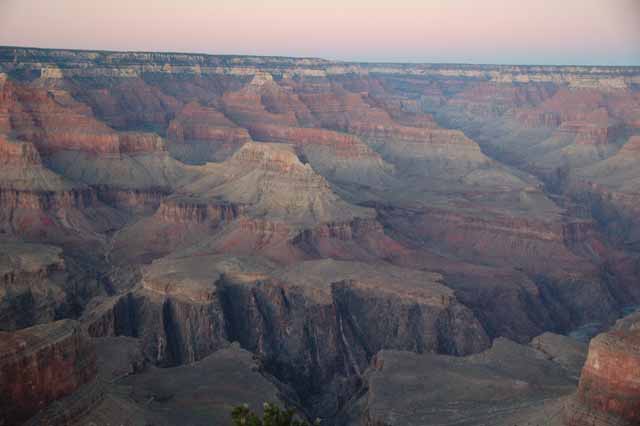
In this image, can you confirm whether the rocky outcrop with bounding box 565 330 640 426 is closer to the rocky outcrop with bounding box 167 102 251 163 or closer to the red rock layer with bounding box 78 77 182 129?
the rocky outcrop with bounding box 167 102 251 163

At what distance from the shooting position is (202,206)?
345 ft

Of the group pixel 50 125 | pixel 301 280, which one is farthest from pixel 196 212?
pixel 50 125

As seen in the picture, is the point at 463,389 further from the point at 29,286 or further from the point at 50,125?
the point at 50,125

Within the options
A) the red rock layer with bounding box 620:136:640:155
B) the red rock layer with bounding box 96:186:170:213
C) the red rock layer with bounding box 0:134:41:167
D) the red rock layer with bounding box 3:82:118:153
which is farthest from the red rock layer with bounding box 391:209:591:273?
the red rock layer with bounding box 620:136:640:155

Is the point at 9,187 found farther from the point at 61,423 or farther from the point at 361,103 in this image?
the point at 361,103

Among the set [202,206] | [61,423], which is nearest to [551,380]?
[61,423]

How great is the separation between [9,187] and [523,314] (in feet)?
218

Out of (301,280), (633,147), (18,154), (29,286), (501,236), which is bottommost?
(501,236)

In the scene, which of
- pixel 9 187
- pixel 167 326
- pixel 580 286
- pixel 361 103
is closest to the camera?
pixel 167 326

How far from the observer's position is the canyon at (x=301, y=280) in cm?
4812

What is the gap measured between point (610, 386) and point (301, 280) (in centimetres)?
3802

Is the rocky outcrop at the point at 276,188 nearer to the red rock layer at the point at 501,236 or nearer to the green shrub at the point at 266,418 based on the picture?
the red rock layer at the point at 501,236

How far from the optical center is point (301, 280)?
77.4 metres

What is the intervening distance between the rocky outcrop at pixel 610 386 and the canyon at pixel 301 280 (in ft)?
0.35
